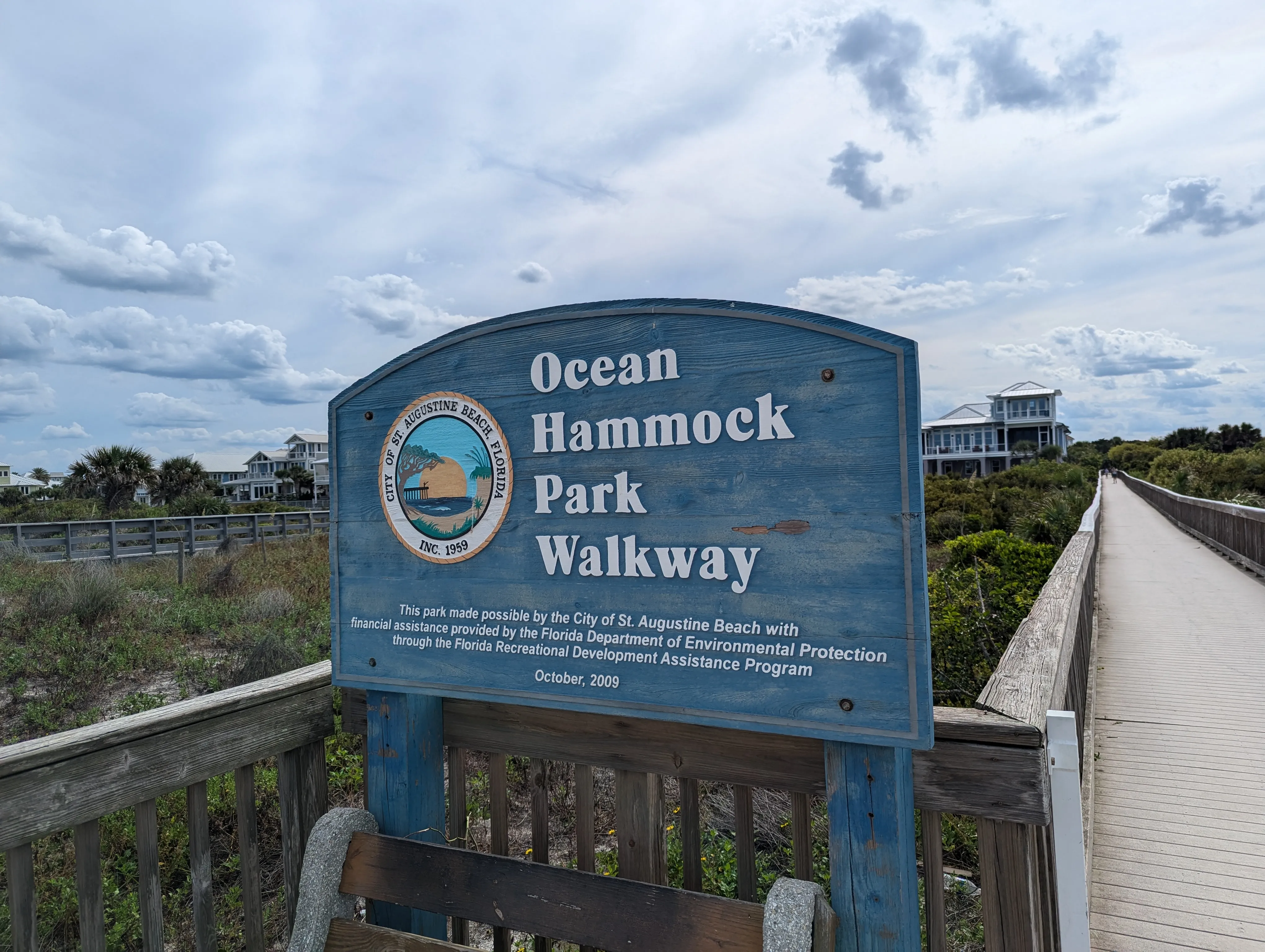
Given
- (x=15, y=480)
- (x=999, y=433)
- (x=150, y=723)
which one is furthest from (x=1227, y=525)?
(x=15, y=480)

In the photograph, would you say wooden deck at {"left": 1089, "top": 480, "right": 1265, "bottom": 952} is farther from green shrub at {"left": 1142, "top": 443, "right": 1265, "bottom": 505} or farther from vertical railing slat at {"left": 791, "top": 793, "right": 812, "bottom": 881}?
green shrub at {"left": 1142, "top": 443, "right": 1265, "bottom": 505}

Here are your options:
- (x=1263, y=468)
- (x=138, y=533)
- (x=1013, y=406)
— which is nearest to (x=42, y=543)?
Answer: (x=138, y=533)

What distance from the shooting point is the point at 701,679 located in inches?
66.2

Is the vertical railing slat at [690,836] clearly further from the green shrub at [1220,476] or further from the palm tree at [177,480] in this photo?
the palm tree at [177,480]

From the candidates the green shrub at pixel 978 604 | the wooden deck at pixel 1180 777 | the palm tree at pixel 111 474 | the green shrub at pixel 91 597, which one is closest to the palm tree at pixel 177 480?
the palm tree at pixel 111 474

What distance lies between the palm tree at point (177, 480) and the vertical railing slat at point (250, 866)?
1726 inches

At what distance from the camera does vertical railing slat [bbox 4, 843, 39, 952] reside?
163 centimetres

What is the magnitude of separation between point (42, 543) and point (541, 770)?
63.8 ft

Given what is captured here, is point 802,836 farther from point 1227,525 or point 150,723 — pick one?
point 1227,525

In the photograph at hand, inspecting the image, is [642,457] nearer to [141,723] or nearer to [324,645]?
[141,723]

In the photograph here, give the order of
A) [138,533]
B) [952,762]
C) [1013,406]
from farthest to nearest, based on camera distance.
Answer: [1013,406], [138,533], [952,762]

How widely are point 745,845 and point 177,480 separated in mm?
46799

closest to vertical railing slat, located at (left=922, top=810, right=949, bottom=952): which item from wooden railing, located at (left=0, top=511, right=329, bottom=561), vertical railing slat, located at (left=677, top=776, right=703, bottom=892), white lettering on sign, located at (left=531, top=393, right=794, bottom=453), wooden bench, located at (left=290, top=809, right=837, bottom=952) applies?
wooden bench, located at (left=290, top=809, right=837, bottom=952)

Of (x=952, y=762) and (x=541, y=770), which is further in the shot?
(x=541, y=770)
